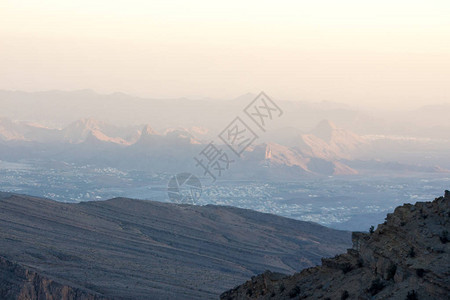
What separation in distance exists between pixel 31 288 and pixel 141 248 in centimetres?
3027

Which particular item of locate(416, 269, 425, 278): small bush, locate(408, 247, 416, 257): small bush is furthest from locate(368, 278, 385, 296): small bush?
locate(416, 269, 425, 278): small bush

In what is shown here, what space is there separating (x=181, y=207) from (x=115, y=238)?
29334mm

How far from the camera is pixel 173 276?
60781mm

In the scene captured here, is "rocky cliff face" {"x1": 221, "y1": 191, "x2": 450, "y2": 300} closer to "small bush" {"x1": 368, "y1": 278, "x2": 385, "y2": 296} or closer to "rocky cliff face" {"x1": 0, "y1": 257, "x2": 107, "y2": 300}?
"small bush" {"x1": 368, "y1": 278, "x2": 385, "y2": 296}

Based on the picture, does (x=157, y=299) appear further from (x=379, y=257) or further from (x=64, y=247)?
(x=379, y=257)

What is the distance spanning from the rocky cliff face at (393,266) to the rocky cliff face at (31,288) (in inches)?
947

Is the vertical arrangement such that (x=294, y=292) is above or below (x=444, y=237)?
below

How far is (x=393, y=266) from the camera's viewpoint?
61.7 feet

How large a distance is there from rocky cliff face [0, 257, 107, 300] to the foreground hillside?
59mm

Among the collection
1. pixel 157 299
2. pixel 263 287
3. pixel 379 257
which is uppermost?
pixel 379 257

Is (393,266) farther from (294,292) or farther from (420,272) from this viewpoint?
(294,292)

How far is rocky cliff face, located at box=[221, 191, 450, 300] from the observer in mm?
17277

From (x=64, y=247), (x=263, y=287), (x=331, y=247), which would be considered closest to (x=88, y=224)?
(x=64, y=247)

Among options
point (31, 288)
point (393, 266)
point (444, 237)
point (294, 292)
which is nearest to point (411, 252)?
point (393, 266)
